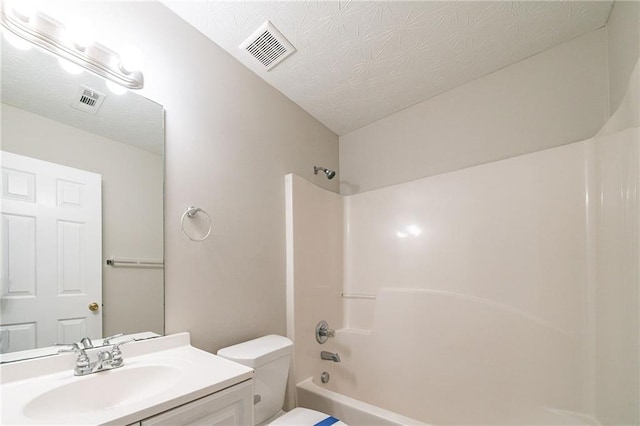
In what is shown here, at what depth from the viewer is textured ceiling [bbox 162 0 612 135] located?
4.40 ft

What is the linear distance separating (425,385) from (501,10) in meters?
2.10

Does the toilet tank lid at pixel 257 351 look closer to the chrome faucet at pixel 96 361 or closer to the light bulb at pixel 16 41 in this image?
the chrome faucet at pixel 96 361

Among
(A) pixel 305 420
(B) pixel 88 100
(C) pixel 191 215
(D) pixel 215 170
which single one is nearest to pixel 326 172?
(D) pixel 215 170

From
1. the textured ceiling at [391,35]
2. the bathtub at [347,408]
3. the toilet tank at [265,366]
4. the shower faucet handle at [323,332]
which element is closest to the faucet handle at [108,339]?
the toilet tank at [265,366]

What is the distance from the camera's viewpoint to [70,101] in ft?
3.48

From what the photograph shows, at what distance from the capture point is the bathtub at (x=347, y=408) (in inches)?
55.6

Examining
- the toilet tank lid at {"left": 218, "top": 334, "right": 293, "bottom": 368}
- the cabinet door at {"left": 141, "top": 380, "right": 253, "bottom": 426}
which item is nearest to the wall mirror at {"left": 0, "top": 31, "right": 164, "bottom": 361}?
the toilet tank lid at {"left": 218, "top": 334, "right": 293, "bottom": 368}

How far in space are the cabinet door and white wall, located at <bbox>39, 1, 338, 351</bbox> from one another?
1.59 ft

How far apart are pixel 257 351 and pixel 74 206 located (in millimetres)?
965

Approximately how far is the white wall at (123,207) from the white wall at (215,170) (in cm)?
6

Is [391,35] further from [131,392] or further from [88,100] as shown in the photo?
[131,392]

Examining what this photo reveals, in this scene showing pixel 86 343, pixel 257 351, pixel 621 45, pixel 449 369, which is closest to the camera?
pixel 86 343

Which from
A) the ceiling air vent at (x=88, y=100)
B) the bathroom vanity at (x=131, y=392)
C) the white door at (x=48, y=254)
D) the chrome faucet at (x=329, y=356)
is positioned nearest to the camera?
the bathroom vanity at (x=131, y=392)

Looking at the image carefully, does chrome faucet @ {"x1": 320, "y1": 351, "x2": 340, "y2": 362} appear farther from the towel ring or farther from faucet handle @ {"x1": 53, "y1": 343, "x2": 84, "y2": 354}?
faucet handle @ {"x1": 53, "y1": 343, "x2": 84, "y2": 354}
